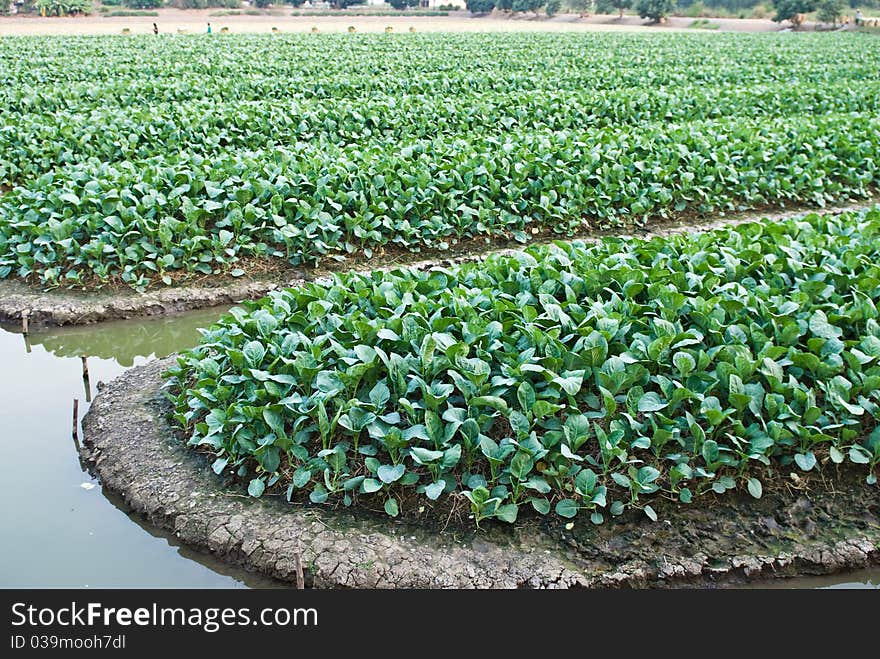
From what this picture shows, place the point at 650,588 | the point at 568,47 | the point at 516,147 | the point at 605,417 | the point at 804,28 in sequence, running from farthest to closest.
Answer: the point at 804,28 < the point at 568,47 < the point at 516,147 < the point at 605,417 < the point at 650,588

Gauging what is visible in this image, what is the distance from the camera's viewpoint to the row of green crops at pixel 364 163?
731 cm

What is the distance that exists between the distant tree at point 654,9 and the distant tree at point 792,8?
7.69 metres

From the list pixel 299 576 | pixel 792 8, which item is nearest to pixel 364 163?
pixel 299 576

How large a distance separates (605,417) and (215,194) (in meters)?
4.76

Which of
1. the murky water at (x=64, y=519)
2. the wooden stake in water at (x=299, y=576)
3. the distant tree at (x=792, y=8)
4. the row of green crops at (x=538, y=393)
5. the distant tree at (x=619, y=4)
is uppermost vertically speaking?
the distant tree at (x=619, y=4)

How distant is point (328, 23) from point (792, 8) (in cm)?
2992

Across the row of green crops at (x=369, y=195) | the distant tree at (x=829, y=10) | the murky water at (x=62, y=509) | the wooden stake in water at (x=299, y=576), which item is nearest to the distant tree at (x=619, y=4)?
the distant tree at (x=829, y=10)

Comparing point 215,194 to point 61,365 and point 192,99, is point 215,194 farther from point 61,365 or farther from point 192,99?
point 192,99

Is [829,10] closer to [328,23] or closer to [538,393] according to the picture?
[328,23]

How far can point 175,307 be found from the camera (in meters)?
6.78

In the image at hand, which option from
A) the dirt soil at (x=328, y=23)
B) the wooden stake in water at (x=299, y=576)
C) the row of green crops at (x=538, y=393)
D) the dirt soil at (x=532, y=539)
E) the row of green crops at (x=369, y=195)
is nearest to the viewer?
the wooden stake in water at (x=299, y=576)

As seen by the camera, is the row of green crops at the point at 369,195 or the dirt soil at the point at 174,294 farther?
the row of green crops at the point at 369,195

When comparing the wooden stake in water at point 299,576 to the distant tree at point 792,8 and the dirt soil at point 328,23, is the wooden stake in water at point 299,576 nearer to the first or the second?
the dirt soil at point 328,23

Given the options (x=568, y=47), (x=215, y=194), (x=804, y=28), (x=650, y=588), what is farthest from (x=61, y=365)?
(x=804, y=28)
